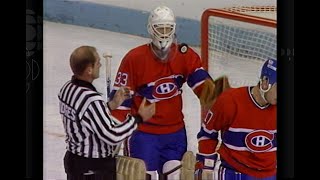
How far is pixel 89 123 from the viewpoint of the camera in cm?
→ 289

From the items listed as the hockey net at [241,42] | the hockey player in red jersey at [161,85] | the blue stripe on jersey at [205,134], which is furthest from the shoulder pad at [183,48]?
the blue stripe on jersey at [205,134]

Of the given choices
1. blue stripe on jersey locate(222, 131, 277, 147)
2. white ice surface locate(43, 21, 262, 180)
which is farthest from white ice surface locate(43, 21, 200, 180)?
blue stripe on jersey locate(222, 131, 277, 147)

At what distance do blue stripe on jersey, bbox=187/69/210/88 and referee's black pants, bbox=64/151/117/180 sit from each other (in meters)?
0.54

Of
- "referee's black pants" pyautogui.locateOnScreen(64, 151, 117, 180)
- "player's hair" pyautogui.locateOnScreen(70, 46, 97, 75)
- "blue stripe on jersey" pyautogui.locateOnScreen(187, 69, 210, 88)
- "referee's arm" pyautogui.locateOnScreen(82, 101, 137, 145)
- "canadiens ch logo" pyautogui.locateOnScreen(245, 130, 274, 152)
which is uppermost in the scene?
"player's hair" pyautogui.locateOnScreen(70, 46, 97, 75)

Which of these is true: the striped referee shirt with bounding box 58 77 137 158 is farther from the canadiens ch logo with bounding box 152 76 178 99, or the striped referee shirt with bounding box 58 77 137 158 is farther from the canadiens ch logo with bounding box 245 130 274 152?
the canadiens ch logo with bounding box 245 130 274 152

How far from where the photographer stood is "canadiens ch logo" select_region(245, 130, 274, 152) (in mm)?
3002

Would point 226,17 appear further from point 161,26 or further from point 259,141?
point 259,141

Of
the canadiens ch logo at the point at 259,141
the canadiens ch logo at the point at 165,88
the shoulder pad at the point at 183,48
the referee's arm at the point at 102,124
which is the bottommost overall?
the canadiens ch logo at the point at 259,141

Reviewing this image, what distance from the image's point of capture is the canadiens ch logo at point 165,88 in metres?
2.94

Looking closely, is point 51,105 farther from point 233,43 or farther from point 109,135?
point 233,43

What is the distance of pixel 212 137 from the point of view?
9.82 feet

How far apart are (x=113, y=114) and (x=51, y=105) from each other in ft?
1.02

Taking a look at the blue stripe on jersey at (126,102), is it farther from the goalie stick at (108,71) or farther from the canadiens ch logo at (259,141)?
the canadiens ch logo at (259,141)

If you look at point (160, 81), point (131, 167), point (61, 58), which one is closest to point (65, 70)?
point (61, 58)
